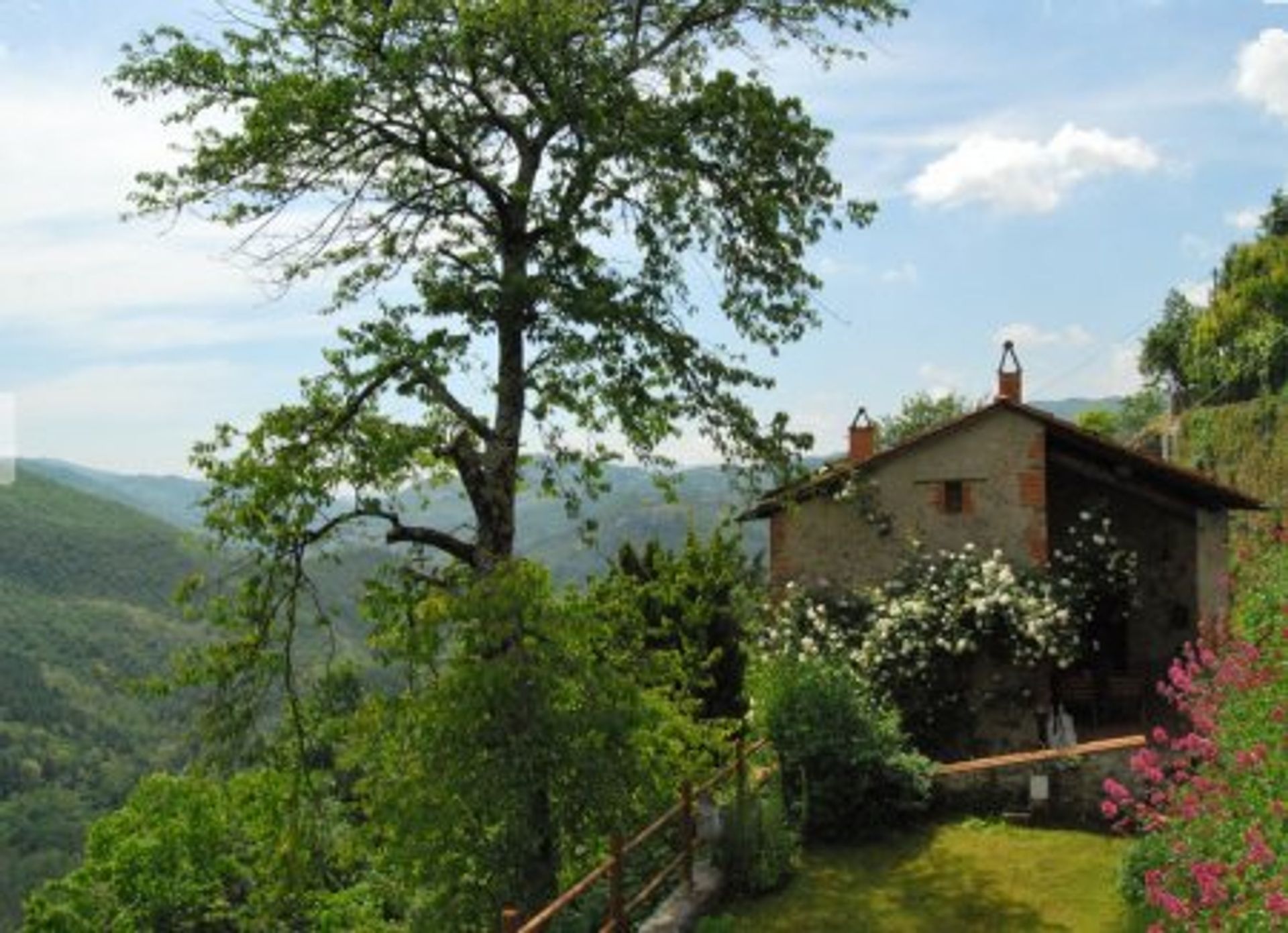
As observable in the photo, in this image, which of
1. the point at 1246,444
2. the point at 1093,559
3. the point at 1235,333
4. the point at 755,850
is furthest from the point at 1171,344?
the point at 755,850

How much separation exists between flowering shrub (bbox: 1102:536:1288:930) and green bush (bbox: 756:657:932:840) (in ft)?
12.3

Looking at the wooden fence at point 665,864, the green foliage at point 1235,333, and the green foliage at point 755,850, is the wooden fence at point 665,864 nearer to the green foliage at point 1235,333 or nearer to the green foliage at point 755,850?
the green foliage at point 755,850

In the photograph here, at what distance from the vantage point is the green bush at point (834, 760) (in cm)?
1491

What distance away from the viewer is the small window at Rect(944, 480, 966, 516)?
19.8 m

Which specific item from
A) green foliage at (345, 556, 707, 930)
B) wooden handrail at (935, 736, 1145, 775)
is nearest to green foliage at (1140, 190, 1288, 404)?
wooden handrail at (935, 736, 1145, 775)

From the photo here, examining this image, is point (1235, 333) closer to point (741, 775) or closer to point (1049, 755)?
point (1049, 755)

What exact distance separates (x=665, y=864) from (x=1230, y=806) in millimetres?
6295

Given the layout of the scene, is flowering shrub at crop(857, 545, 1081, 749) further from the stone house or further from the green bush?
the green bush

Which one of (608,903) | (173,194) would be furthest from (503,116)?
(608,903)

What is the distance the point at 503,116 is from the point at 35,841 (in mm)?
148447

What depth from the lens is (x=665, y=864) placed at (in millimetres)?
13078

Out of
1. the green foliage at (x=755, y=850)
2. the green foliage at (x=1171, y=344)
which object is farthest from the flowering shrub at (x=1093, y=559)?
the green foliage at (x=1171, y=344)

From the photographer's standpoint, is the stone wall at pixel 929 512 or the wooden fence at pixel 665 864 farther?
the stone wall at pixel 929 512

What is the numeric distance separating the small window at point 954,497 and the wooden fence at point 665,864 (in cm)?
629
